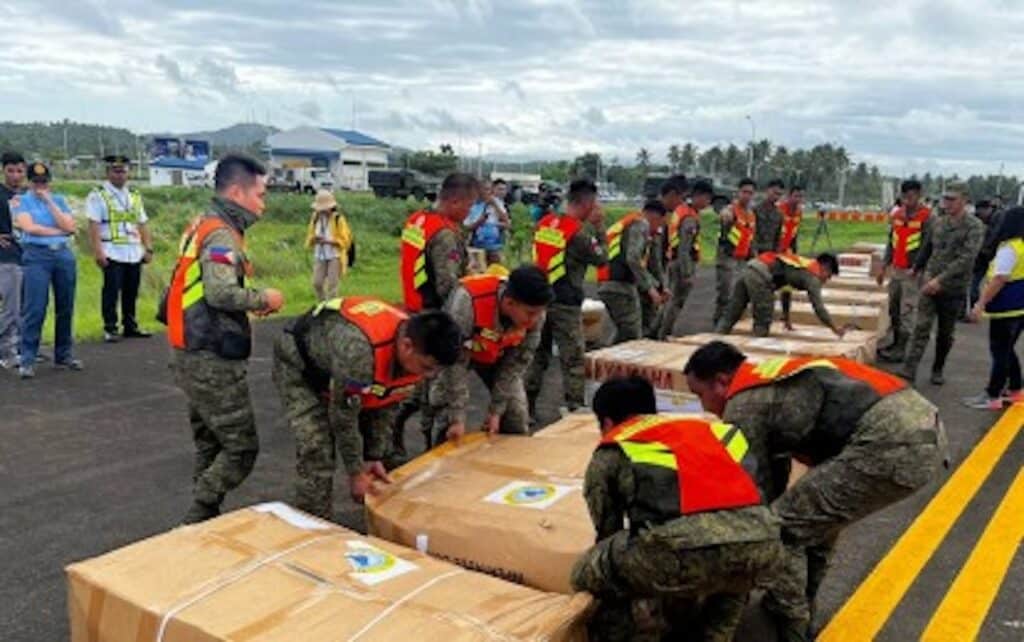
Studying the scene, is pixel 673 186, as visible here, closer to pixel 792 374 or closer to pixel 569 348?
pixel 569 348

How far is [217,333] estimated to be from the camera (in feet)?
12.5

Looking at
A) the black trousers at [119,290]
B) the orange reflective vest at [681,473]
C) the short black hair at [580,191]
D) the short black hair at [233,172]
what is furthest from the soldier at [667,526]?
the black trousers at [119,290]

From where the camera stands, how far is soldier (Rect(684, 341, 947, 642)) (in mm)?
3084

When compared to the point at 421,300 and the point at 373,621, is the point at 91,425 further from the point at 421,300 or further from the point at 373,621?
the point at 373,621

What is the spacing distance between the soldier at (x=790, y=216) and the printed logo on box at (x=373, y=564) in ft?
A: 27.7

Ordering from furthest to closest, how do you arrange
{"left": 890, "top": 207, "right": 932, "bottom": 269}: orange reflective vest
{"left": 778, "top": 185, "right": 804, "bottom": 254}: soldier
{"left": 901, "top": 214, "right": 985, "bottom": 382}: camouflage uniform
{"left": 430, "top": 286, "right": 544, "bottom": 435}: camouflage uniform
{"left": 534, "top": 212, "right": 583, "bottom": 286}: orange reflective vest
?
{"left": 778, "top": 185, "right": 804, "bottom": 254}: soldier → {"left": 890, "top": 207, "right": 932, "bottom": 269}: orange reflective vest → {"left": 901, "top": 214, "right": 985, "bottom": 382}: camouflage uniform → {"left": 534, "top": 212, "right": 583, "bottom": 286}: orange reflective vest → {"left": 430, "top": 286, "right": 544, "bottom": 435}: camouflage uniform

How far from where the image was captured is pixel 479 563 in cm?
319

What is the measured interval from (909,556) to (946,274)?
4088 millimetres

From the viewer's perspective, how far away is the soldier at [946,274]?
7352 millimetres

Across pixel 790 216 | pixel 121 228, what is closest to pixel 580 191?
pixel 121 228

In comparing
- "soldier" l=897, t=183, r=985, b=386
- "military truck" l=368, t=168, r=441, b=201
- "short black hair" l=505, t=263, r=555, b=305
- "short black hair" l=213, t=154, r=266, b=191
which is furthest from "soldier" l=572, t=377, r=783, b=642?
"military truck" l=368, t=168, r=441, b=201

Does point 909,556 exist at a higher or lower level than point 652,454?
lower

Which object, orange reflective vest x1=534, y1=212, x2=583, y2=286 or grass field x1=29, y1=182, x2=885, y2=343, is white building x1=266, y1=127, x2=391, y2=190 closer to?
grass field x1=29, y1=182, x2=885, y2=343

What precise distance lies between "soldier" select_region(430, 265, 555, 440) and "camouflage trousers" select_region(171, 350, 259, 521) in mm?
978
